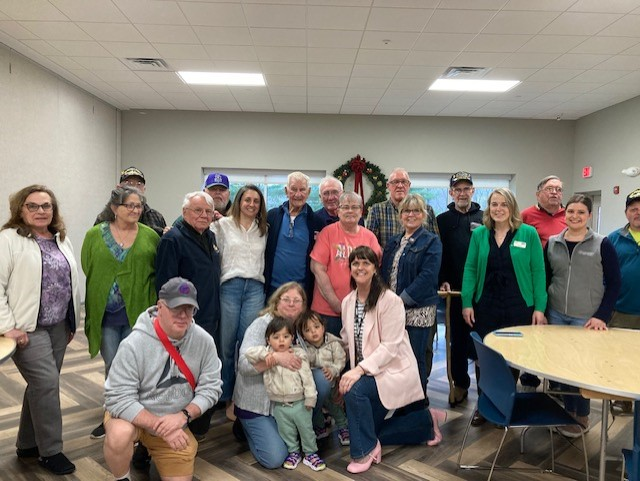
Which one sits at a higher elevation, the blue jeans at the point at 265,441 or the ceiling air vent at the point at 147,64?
the ceiling air vent at the point at 147,64

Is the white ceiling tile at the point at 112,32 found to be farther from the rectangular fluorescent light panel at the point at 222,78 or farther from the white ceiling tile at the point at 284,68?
the white ceiling tile at the point at 284,68

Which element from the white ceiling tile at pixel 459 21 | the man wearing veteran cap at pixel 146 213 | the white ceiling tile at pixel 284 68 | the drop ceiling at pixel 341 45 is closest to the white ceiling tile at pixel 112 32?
the drop ceiling at pixel 341 45

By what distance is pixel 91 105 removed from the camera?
7.11 metres

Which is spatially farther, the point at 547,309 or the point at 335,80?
the point at 335,80

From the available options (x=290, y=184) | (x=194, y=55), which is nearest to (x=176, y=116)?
(x=194, y=55)

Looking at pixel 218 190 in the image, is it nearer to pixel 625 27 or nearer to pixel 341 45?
pixel 341 45

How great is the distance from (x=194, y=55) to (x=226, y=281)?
3.44 metres

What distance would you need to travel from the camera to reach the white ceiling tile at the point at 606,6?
152 inches

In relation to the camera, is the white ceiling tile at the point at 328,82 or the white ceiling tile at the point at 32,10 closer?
the white ceiling tile at the point at 32,10

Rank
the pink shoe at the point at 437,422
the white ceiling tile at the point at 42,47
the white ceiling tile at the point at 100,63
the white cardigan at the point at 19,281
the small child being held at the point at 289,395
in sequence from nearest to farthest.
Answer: the white cardigan at the point at 19,281 < the small child being held at the point at 289,395 < the pink shoe at the point at 437,422 < the white ceiling tile at the point at 42,47 < the white ceiling tile at the point at 100,63

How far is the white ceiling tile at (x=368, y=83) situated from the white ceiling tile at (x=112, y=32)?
2640 mm

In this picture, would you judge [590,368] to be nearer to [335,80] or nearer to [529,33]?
[529,33]

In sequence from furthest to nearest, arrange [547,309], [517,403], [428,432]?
[547,309]
[428,432]
[517,403]

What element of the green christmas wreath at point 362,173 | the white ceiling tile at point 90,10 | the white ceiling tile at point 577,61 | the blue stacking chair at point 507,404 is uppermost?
the white ceiling tile at point 577,61
